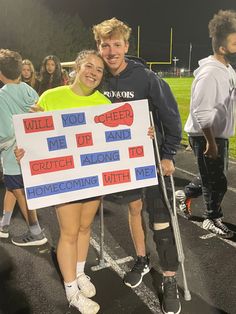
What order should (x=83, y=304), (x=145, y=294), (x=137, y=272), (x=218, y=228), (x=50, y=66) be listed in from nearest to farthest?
(x=83, y=304), (x=145, y=294), (x=137, y=272), (x=218, y=228), (x=50, y=66)

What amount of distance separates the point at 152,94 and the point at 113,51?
0.45 meters

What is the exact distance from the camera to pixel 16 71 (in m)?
3.83

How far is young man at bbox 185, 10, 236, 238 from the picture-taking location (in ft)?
12.8

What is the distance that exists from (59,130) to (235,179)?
4643 mm

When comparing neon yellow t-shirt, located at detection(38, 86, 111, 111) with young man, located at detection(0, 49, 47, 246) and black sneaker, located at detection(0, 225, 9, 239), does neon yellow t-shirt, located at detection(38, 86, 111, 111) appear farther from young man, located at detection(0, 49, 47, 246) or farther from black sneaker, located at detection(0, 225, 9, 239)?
black sneaker, located at detection(0, 225, 9, 239)

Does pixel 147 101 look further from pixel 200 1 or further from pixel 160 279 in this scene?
pixel 200 1

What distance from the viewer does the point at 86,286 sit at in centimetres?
327

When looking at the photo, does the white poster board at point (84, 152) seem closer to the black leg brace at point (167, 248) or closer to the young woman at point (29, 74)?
the black leg brace at point (167, 248)

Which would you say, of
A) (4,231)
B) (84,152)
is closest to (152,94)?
(84,152)

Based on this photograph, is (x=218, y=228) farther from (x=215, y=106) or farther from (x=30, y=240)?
(x=30, y=240)

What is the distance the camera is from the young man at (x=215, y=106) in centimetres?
389

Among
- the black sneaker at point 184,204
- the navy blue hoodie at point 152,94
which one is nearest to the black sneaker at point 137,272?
the navy blue hoodie at point 152,94

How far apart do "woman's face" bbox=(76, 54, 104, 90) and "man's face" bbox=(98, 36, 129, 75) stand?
0.14 meters

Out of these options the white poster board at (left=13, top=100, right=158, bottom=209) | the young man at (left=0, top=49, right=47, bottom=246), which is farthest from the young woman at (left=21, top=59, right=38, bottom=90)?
the white poster board at (left=13, top=100, right=158, bottom=209)
